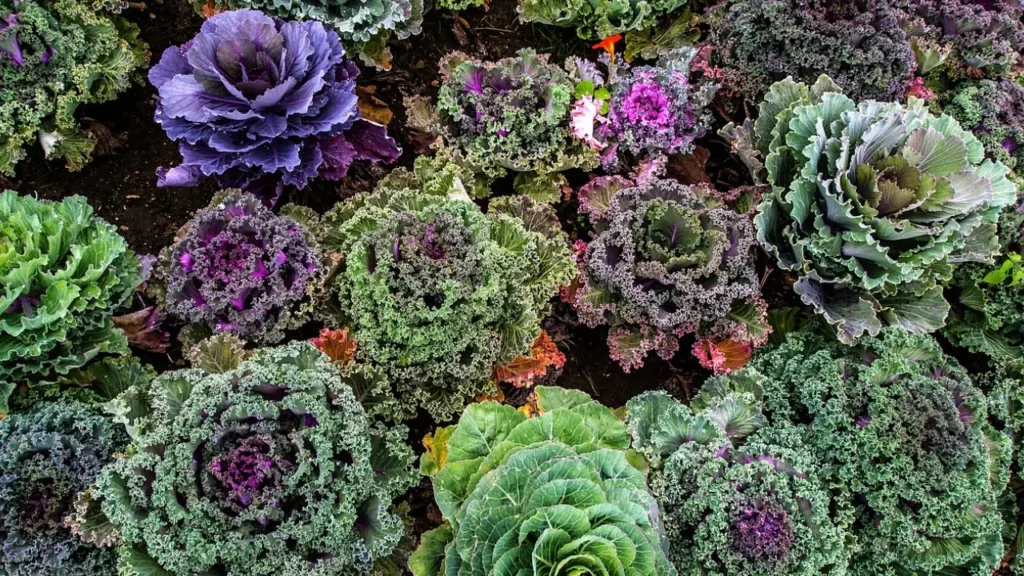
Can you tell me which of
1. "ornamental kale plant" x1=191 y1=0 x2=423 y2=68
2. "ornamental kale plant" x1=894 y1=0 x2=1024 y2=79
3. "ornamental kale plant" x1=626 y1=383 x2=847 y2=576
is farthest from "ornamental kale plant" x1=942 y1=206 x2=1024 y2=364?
"ornamental kale plant" x1=191 y1=0 x2=423 y2=68

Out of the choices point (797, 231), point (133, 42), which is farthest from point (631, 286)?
point (133, 42)

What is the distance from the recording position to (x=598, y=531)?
10.1 feet

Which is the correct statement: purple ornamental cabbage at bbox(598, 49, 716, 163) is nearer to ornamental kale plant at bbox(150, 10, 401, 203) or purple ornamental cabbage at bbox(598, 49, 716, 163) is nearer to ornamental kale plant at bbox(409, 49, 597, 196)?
ornamental kale plant at bbox(409, 49, 597, 196)

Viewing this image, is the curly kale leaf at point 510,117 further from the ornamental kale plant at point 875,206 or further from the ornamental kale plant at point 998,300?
the ornamental kale plant at point 998,300

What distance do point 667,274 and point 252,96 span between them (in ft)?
9.17

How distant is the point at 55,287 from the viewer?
12.3 ft

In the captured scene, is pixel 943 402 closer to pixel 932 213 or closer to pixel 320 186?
pixel 932 213

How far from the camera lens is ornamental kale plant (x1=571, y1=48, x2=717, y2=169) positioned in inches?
192

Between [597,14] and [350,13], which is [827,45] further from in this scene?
[350,13]

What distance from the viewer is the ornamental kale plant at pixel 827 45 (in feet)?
15.5

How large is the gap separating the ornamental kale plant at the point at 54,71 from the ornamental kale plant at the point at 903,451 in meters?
4.76

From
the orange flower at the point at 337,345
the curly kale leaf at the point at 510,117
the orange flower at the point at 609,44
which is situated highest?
the orange flower at the point at 609,44

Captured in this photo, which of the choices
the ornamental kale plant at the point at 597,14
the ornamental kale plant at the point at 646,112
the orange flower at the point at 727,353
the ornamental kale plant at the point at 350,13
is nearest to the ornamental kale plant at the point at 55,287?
the ornamental kale plant at the point at 350,13

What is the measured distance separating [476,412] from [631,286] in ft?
4.15
